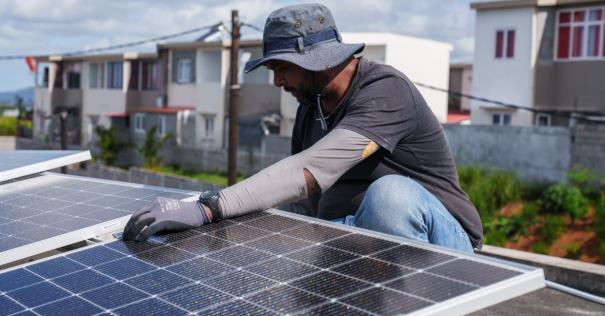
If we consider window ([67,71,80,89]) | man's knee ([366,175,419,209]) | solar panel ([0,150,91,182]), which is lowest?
solar panel ([0,150,91,182])

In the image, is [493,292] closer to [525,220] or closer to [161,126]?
[525,220]

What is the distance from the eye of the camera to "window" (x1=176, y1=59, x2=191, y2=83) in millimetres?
43803

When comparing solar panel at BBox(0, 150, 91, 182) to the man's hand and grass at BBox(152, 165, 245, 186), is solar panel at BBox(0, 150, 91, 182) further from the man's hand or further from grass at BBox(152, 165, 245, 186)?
grass at BBox(152, 165, 245, 186)

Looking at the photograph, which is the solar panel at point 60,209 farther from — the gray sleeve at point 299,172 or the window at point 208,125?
the window at point 208,125

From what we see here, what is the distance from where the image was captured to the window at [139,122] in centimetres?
4525

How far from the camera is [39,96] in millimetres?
56625

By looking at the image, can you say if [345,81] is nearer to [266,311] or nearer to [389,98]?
[389,98]

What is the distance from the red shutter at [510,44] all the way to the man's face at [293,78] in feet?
88.1

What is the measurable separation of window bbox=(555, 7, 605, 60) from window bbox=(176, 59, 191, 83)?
2119cm

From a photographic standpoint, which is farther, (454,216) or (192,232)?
(454,216)

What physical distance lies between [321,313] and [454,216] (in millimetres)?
1655

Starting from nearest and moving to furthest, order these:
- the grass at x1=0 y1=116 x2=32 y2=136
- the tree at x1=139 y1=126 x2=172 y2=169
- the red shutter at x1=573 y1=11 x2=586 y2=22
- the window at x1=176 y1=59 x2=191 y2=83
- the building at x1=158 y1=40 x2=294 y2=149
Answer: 1. the red shutter at x1=573 y1=11 x2=586 y2=22
2. the building at x1=158 y1=40 x2=294 y2=149
3. the tree at x1=139 y1=126 x2=172 y2=169
4. the window at x1=176 y1=59 x2=191 y2=83
5. the grass at x1=0 y1=116 x2=32 y2=136

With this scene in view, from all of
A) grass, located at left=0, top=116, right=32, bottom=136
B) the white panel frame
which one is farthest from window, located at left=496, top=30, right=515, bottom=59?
grass, located at left=0, top=116, right=32, bottom=136

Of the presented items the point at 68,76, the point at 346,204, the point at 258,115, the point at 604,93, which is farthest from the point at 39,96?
the point at 346,204
